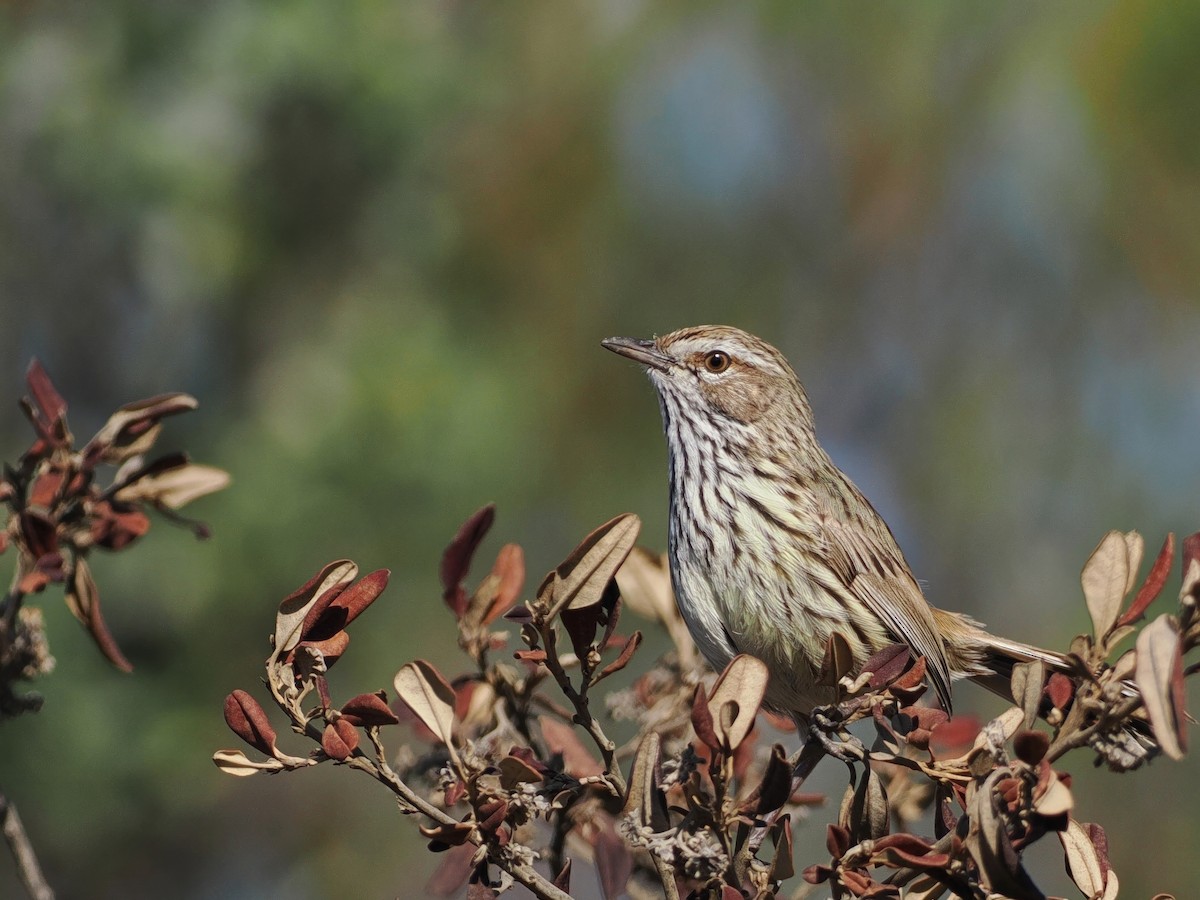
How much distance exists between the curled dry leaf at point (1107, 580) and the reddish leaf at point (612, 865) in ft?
3.55

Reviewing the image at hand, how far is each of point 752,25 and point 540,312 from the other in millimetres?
3209

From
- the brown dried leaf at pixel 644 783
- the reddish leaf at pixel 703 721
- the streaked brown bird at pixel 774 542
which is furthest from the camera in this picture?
the streaked brown bird at pixel 774 542

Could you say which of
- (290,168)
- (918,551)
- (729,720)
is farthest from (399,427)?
(918,551)

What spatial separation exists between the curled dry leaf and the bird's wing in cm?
160

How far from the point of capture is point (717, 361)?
4.36 m

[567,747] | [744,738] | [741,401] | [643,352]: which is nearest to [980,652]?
[741,401]

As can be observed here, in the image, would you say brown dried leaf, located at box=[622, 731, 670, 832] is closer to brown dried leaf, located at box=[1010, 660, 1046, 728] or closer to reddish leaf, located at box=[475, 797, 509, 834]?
reddish leaf, located at box=[475, 797, 509, 834]

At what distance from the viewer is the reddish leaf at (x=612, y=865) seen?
8.25ft

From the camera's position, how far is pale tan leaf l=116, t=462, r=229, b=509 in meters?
2.33

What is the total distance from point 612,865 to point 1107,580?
1157 mm

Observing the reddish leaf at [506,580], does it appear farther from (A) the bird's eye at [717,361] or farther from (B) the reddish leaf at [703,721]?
(A) the bird's eye at [717,361]

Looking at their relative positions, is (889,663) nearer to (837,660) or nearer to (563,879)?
(837,660)

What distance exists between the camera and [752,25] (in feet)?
28.2

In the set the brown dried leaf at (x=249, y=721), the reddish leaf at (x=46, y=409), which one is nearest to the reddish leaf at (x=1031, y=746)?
the brown dried leaf at (x=249, y=721)
